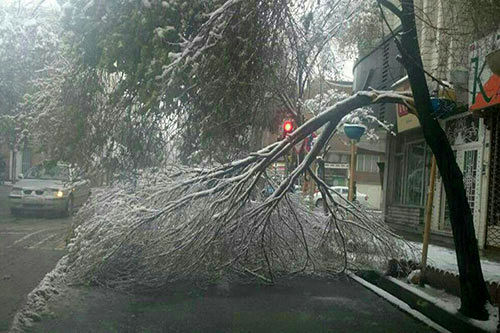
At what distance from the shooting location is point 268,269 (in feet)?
27.2

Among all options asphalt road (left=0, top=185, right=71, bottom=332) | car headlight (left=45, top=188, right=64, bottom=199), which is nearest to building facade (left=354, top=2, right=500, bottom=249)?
asphalt road (left=0, top=185, right=71, bottom=332)

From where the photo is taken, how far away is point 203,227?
7340mm

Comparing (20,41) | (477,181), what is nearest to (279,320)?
(477,181)

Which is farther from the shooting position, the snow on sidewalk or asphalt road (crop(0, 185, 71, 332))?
the snow on sidewalk

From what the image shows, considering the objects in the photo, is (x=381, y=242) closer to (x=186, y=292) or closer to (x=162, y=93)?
(x=186, y=292)

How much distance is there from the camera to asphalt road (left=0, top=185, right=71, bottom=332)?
6.76 meters

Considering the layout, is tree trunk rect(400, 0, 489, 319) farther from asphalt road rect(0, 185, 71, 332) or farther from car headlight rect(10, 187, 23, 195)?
car headlight rect(10, 187, 23, 195)

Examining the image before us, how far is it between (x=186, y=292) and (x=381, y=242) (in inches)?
131

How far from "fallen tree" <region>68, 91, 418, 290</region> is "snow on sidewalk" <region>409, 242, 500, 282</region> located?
0.63 meters

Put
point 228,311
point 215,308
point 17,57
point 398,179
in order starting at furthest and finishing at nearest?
point 398,179 < point 17,57 < point 215,308 < point 228,311

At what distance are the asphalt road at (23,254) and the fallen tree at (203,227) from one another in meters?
0.76

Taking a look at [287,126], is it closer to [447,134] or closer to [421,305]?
[421,305]

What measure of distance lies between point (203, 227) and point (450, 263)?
4.45 meters

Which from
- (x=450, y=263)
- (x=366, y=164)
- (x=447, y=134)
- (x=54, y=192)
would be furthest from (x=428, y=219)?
(x=366, y=164)
